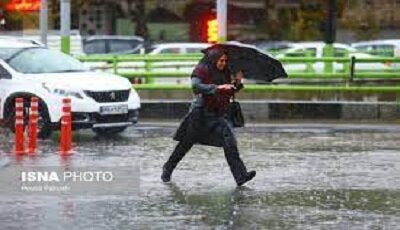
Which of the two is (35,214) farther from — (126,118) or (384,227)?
(126,118)

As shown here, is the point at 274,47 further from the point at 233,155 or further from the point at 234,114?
the point at 233,155

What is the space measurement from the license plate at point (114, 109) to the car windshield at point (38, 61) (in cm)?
139

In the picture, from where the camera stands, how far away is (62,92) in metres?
17.8

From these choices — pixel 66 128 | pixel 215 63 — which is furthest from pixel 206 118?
pixel 66 128

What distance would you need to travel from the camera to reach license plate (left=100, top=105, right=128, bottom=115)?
707 inches

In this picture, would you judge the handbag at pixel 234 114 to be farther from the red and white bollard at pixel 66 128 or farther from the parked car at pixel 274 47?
the parked car at pixel 274 47

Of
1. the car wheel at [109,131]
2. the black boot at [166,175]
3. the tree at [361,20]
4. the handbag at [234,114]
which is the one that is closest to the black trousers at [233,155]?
the handbag at [234,114]

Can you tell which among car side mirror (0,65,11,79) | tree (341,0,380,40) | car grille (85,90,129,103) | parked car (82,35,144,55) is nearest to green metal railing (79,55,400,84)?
car grille (85,90,129,103)

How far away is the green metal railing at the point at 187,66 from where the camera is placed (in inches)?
906

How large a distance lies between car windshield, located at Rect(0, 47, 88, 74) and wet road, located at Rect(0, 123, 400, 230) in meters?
1.25

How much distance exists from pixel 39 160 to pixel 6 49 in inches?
201

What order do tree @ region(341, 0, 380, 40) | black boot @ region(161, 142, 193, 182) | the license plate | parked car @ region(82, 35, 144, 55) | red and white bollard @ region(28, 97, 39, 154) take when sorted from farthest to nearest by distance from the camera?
1. tree @ region(341, 0, 380, 40)
2. parked car @ region(82, 35, 144, 55)
3. the license plate
4. red and white bollard @ region(28, 97, 39, 154)
5. black boot @ region(161, 142, 193, 182)

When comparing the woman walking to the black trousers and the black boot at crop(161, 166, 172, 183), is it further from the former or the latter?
the black boot at crop(161, 166, 172, 183)

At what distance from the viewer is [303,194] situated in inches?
465
